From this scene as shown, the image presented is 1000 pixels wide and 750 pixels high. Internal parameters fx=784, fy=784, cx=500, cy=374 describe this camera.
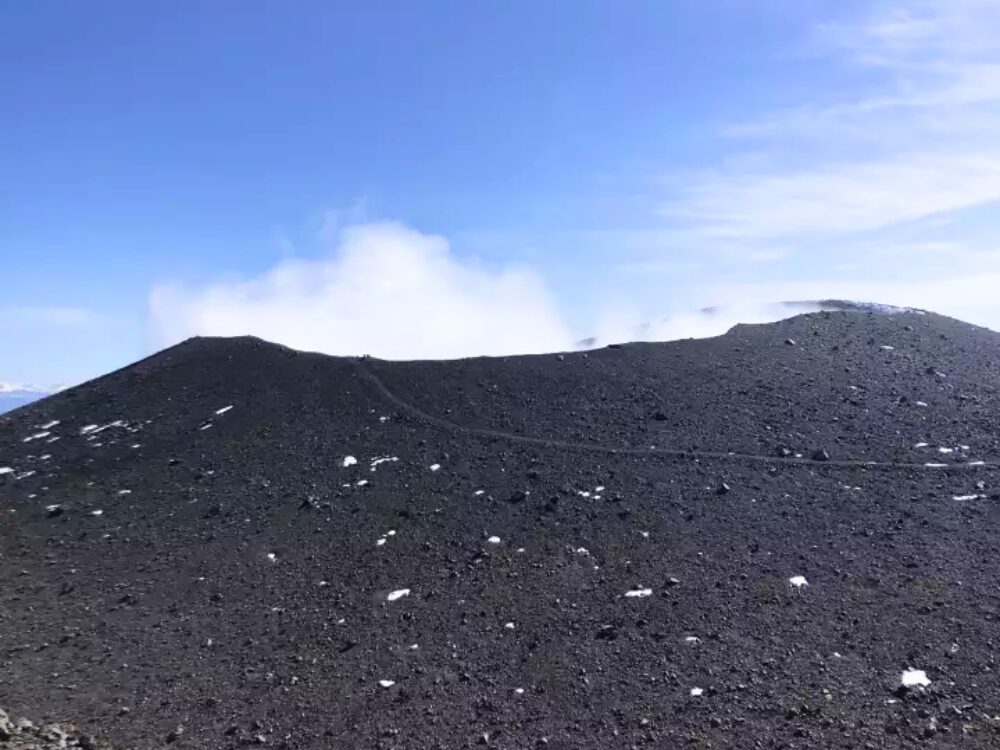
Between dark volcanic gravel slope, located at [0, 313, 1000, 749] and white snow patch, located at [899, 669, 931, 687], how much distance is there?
0.90 feet

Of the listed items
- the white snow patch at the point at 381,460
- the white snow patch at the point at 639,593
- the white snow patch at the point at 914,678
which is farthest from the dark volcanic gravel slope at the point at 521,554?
the white snow patch at the point at 914,678

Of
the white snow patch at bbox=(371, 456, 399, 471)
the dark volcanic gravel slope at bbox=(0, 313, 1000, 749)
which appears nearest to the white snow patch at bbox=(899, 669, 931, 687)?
the dark volcanic gravel slope at bbox=(0, 313, 1000, 749)

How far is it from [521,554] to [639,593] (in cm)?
246

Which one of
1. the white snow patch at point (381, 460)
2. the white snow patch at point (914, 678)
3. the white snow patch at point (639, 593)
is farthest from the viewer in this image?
the white snow patch at point (381, 460)

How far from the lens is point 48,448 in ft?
Result: 71.8

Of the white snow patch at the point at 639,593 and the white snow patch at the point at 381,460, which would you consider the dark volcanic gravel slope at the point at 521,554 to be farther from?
the white snow patch at the point at 639,593

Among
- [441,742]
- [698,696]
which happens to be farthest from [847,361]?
[441,742]

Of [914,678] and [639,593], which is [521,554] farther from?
[914,678]

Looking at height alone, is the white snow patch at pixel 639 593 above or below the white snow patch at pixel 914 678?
above

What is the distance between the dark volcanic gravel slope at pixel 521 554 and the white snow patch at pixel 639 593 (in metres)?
0.17

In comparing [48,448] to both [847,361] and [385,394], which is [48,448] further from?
[847,361]

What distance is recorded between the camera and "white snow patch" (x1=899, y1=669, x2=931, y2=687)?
998 cm

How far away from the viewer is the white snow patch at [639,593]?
12.6 m

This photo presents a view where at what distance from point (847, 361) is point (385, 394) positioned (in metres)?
13.2
